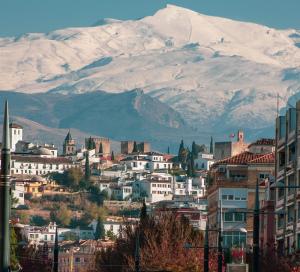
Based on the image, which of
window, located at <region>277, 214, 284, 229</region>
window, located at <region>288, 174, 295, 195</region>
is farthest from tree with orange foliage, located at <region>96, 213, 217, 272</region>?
window, located at <region>288, 174, 295, 195</region>

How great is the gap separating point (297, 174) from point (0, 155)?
43.6 metres

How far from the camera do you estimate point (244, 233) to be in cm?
10256

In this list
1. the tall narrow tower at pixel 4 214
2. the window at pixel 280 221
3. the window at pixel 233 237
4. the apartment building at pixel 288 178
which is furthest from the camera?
the window at pixel 233 237

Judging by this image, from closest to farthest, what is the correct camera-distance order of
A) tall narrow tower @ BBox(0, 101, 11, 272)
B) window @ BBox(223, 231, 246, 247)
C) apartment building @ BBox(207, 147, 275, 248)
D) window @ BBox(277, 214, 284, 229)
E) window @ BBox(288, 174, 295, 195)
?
tall narrow tower @ BBox(0, 101, 11, 272) → window @ BBox(288, 174, 295, 195) → window @ BBox(277, 214, 284, 229) → window @ BBox(223, 231, 246, 247) → apartment building @ BBox(207, 147, 275, 248)

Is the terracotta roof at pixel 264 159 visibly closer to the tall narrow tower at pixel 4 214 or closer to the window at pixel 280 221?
the window at pixel 280 221

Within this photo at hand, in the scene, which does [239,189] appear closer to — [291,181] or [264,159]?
[264,159]

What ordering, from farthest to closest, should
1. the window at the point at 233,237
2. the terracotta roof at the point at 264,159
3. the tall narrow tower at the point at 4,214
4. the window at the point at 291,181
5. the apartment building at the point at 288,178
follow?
the terracotta roof at the point at 264,159
the window at the point at 233,237
the window at the point at 291,181
the apartment building at the point at 288,178
the tall narrow tower at the point at 4,214

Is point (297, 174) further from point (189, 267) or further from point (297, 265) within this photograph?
point (297, 265)

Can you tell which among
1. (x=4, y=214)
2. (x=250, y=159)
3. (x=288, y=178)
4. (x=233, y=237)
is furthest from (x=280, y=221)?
(x=4, y=214)

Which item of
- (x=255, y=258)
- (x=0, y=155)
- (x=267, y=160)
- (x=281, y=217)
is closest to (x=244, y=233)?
(x=267, y=160)

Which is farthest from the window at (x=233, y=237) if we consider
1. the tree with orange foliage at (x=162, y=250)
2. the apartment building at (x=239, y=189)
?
the tree with orange foliage at (x=162, y=250)


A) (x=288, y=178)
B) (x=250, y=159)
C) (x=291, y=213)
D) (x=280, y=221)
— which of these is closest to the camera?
(x=291, y=213)

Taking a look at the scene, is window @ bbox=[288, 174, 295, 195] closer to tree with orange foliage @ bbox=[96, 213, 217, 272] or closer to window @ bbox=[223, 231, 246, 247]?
tree with orange foliage @ bbox=[96, 213, 217, 272]

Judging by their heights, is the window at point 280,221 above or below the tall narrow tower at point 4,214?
above
